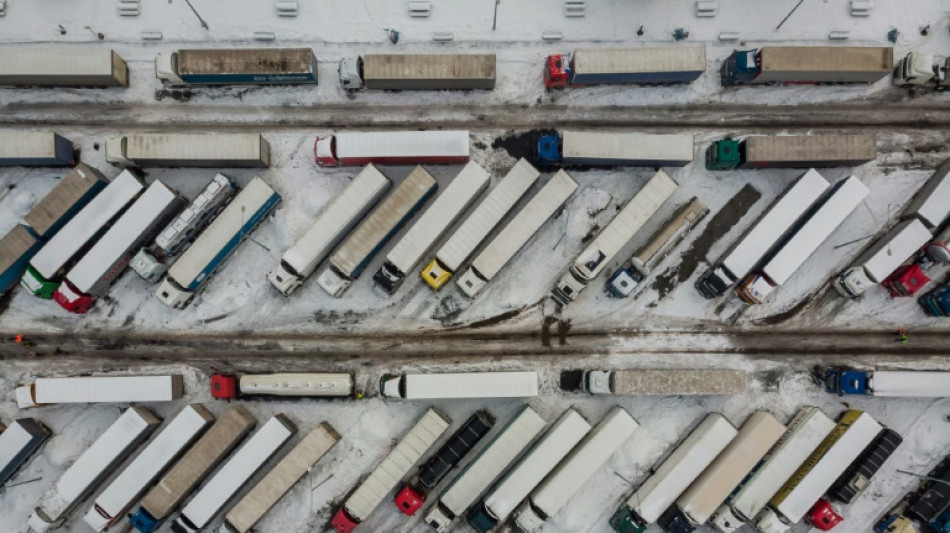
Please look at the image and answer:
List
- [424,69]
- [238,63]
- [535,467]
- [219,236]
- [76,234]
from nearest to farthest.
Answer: [535,467] → [219,236] → [76,234] → [424,69] → [238,63]

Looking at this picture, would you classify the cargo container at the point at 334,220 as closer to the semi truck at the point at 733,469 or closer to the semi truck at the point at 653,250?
the semi truck at the point at 653,250

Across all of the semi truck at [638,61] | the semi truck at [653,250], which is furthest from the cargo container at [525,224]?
the semi truck at [638,61]

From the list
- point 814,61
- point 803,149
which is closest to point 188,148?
point 803,149

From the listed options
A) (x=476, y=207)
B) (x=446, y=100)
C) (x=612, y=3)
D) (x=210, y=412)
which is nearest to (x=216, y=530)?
(x=210, y=412)

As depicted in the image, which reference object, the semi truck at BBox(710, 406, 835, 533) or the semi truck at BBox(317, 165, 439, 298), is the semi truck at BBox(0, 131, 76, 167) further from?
the semi truck at BBox(710, 406, 835, 533)

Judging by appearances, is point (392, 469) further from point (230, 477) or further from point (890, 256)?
point (890, 256)

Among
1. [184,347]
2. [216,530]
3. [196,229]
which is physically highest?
[196,229]

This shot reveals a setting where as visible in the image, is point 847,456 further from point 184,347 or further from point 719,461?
point 184,347
